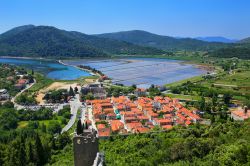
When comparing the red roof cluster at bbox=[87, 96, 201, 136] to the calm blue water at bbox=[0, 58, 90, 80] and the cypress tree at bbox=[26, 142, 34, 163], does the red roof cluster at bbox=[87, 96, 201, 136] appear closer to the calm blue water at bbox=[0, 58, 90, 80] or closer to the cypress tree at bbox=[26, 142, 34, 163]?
the cypress tree at bbox=[26, 142, 34, 163]

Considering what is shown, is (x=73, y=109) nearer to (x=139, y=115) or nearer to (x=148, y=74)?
(x=139, y=115)

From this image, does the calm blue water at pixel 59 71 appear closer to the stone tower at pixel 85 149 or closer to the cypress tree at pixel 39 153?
the cypress tree at pixel 39 153

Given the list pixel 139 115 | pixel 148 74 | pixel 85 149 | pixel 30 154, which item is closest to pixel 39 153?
pixel 30 154

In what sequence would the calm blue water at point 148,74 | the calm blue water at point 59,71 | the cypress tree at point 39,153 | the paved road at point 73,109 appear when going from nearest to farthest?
the cypress tree at point 39,153 → the paved road at point 73,109 → the calm blue water at point 148,74 → the calm blue water at point 59,71

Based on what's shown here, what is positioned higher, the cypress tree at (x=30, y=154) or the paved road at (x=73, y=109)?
the cypress tree at (x=30, y=154)

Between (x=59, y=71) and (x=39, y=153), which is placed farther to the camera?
(x=59, y=71)

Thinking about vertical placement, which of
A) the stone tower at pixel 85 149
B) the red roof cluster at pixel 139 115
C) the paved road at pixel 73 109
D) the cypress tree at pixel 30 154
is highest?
the stone tower at pixel 85 149

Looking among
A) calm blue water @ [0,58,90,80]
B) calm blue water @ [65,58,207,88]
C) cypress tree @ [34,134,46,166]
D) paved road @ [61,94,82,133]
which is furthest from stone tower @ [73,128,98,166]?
calm blue water @ [0,58,90,80]

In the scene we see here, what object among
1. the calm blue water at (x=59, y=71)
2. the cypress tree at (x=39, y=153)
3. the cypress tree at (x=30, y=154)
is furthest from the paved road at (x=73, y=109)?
the calm blue water at (x=59, y=71)
